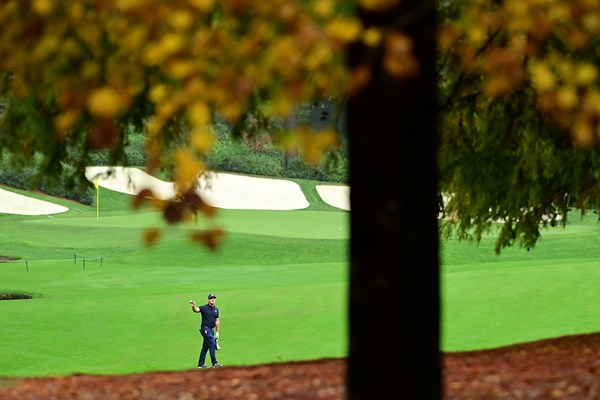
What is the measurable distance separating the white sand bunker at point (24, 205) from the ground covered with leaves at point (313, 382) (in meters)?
→ 46.1

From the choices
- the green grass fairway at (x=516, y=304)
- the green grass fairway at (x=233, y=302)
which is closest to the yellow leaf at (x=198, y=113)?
the green grass fairway at (x=233, y=302)

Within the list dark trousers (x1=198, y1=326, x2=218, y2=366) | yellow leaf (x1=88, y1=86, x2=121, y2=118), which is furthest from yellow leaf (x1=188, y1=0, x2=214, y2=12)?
dark trousers (x1=198, y1=326, x2=218, y2=366)

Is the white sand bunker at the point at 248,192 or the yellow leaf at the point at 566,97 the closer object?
the yellow leaf at the point at 566,97

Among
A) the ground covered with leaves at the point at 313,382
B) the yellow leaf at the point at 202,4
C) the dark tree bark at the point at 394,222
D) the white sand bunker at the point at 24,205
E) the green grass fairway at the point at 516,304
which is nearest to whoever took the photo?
the yellow leaf at the point at 202,4

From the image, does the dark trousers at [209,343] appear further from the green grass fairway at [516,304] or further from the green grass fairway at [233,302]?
the green grass fairway at [516,304]

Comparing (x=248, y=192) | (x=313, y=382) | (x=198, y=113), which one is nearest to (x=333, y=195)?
(x=248, y=192)

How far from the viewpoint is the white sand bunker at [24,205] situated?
193 ft

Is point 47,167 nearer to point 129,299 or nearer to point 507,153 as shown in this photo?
point 507,153

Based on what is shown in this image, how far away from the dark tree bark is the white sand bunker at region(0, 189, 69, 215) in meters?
54.2

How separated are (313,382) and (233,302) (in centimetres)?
1722

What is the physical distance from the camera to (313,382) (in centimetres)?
1274

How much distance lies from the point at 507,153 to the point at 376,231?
288 inches

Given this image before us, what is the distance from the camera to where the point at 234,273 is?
3925 centimetres

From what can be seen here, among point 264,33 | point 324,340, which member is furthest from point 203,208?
point 324,340
